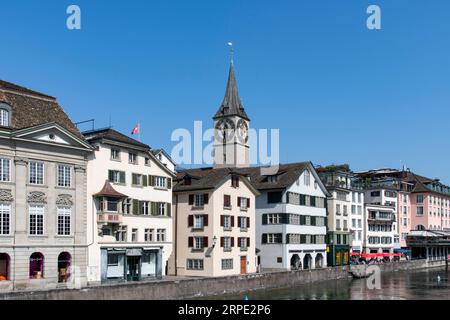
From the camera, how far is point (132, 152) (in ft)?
205

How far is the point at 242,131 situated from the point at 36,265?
9541cm

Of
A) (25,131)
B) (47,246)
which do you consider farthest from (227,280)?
(25,131)

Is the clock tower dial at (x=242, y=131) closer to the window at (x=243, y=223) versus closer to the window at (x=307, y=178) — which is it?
the window at (x=307, y=178)

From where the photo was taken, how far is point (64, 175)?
54188mm

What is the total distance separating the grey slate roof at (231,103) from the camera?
465 ft

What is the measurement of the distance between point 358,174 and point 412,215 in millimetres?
15424

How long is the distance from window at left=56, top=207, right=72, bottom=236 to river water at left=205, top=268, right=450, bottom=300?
1600 centimetres

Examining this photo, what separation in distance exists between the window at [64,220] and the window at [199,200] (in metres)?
19.9

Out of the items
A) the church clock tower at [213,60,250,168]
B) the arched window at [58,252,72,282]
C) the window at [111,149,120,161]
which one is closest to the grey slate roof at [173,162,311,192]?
the window at [111,149,120,161]

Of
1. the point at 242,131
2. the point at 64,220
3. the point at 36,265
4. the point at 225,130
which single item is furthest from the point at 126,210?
the point at 242,131

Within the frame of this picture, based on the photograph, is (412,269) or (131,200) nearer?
(131,200)

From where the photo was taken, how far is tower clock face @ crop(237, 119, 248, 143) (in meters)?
142

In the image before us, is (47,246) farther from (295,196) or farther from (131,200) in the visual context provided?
(295,196)

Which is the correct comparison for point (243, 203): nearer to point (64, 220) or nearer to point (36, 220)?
point (64, 220)
